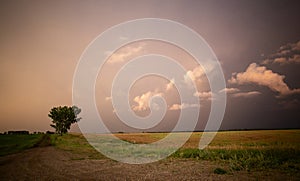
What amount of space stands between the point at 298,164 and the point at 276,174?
323cm

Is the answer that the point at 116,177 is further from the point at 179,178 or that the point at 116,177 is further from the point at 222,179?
the point at 222,179

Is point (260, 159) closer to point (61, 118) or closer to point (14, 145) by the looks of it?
point (14, 145)

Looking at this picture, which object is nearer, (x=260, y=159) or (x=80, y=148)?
(x=260, y=159)

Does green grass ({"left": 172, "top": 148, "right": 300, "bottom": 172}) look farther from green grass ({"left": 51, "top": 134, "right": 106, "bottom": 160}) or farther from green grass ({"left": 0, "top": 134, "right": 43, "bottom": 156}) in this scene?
green grass ({"left": 0, "top": 134, "right": 43, "bottom": 156})

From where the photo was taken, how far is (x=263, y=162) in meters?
16.9

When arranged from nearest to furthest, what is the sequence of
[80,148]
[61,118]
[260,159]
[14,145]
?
[260,159]
[80,148]
[14,145]
[61,118]

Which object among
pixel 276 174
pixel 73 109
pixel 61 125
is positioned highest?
pixel 73 109

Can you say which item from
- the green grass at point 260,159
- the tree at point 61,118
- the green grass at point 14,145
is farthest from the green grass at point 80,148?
the tree at point 61,118

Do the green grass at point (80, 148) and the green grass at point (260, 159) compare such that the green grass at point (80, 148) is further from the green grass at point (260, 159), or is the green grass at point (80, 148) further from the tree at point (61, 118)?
the tree at point (61, 118)

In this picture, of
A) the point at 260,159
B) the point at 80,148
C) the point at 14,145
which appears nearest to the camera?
the point at 260,159

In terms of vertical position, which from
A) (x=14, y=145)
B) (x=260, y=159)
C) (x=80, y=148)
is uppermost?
(x=14, y=145)

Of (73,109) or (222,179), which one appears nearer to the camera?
(222,179)

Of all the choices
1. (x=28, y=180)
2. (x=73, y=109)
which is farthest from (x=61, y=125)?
(x=28, y=180)

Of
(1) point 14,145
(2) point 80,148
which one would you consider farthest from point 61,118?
(2) point 80,148
